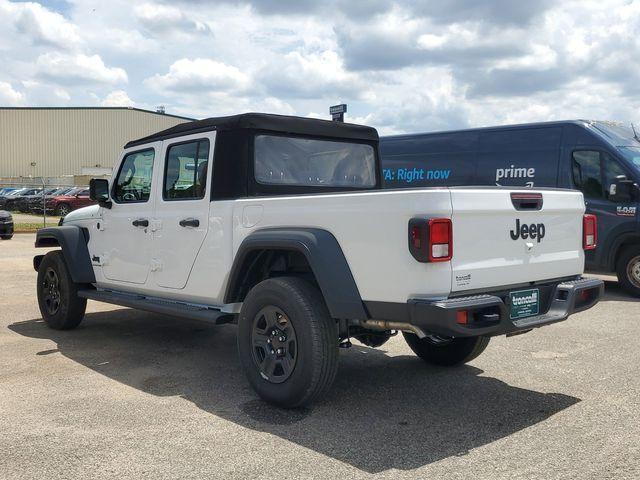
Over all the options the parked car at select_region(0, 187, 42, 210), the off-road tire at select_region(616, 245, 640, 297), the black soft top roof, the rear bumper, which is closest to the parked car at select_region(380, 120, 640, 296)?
the off-road tire at select_region(616, 245, 640, 297)

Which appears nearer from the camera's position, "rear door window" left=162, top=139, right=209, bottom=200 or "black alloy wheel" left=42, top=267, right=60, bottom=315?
"rear door window" left=162, top=139, right=209, bottom=200

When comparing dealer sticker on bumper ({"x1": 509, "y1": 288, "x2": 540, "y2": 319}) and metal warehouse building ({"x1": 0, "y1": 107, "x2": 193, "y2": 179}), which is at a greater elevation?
metal warehouse building ({"x1": 0, "y1": 107, "x2": 193, "y2": 179})

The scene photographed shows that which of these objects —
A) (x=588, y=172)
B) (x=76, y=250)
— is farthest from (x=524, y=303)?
(x=588, y=172)

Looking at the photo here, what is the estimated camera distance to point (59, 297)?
698 cm

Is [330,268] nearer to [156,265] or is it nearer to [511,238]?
[511,238]

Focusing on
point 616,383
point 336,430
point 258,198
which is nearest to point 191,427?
point 336,430

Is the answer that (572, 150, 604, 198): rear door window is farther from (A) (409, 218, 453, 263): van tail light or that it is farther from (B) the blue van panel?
(A) (409, 218, 453, 263): van tail light

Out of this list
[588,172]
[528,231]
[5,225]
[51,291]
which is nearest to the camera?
[528,231]

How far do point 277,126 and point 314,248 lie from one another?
1.56 m

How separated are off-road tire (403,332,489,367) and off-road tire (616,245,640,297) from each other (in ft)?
16.3

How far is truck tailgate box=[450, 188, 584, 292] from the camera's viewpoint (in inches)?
150

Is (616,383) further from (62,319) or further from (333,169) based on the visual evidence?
(62,319)

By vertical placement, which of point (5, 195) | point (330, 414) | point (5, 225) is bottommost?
point (330, 414)

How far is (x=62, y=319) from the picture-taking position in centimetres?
692
